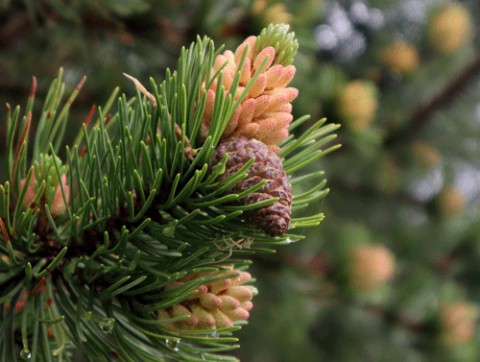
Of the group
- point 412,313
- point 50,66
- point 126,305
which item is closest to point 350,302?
point 412,313

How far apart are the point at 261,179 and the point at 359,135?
69 centimetres

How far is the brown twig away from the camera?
1549 mm

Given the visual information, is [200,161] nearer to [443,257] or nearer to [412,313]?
[412,313]

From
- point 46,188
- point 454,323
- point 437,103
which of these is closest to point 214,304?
point 46,188

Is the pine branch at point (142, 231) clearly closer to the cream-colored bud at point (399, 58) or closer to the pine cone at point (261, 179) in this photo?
the pine cone at point (261, 179)

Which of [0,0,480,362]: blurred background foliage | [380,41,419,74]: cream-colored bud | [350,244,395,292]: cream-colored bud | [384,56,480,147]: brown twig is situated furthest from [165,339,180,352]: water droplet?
[380,41,419,74]: cream-colored bud

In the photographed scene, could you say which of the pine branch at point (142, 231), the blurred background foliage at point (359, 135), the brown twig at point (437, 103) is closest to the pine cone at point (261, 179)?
the pine branch at point (142, 231)

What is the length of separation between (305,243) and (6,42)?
2.55 ft

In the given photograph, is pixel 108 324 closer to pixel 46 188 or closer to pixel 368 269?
pixel 46 188

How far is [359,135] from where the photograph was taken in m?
1.12

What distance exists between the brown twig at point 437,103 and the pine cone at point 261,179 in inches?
47.6

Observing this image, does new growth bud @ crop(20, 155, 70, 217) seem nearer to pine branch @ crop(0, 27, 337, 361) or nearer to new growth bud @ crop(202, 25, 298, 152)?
pine branch @ crop(0, 27, 337, 361)

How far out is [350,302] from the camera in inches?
59.5

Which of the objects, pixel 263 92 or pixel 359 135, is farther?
pixel 359 135
